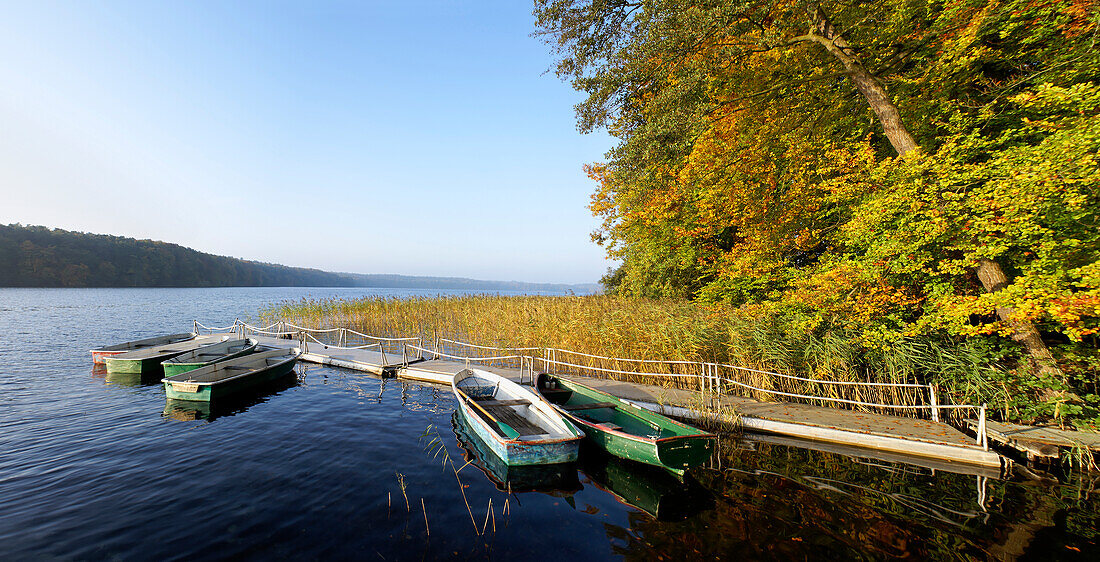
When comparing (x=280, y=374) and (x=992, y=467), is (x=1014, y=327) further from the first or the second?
(x=280, y=374)

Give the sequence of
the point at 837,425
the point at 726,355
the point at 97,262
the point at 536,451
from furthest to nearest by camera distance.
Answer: the point at 97,262
the point at 726,355
the point at 837,425
the point at 536,451

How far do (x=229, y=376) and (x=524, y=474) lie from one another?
10969mm

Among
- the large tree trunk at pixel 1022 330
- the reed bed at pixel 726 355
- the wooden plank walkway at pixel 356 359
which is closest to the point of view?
the large tree trunk at pixel 1022 330

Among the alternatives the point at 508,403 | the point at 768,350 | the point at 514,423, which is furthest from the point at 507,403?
the point at 768,350

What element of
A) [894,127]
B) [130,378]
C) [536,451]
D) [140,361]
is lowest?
[130,378]

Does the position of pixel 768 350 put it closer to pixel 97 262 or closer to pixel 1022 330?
pixel 1022 330

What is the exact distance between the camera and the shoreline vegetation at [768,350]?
325 inches

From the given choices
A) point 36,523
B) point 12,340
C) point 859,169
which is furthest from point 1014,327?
point 12,340

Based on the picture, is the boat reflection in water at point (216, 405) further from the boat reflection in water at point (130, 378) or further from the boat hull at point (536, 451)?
the boat hull at point (536, 451)

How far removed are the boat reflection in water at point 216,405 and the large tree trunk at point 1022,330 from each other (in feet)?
61.0

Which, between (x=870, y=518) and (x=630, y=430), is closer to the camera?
(x=870, y=518)

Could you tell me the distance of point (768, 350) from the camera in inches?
405

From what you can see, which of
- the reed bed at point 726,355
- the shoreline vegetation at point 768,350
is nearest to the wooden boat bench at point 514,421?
the reed bed at point 726,355

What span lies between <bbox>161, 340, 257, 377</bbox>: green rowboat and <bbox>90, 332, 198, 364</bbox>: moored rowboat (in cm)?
324
